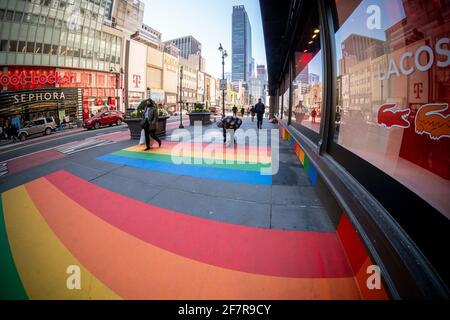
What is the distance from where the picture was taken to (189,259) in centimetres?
233

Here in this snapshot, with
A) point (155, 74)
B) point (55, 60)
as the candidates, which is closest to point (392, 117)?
point (55, 60)

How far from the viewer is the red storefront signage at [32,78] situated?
2565cm

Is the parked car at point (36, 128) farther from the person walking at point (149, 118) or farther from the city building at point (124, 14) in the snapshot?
the city building at point (124, 14)

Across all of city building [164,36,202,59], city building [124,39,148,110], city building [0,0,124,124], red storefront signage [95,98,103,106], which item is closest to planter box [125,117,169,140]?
city building [0,0,124,124]

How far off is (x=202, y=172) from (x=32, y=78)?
118 feet

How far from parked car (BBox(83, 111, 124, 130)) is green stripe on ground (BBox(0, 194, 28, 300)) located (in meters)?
20.8

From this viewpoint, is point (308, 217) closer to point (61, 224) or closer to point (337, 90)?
point (337, 90)

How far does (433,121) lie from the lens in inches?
62.5

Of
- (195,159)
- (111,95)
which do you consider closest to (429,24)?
(195,159)

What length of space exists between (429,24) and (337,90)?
1.71 m

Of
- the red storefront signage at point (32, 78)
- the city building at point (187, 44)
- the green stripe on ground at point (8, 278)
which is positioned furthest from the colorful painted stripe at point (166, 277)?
the city building at point (187, 44)

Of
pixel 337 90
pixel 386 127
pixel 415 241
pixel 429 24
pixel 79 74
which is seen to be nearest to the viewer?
pixel 415 241

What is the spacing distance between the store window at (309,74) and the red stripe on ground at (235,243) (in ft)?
9.96

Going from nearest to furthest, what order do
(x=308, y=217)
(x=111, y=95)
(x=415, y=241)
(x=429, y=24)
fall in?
(x=415, y=241) → (x=429, y=24) → (x=308, y=217) → (x=111, y=95)
